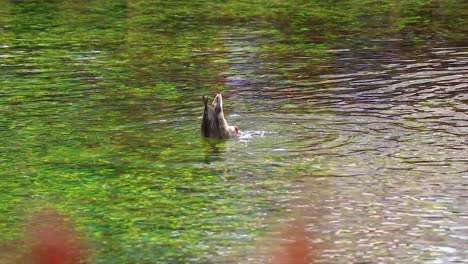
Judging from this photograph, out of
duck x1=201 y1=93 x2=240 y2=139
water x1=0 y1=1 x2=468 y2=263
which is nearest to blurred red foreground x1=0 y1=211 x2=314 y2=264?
water x1=0 y1=1 x2=468 y2=263

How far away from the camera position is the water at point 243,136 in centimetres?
984

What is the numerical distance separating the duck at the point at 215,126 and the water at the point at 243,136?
0.11m

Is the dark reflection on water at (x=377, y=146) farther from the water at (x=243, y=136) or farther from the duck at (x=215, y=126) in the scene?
the duck at (x=215, y=126)

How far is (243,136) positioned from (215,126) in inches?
13.1

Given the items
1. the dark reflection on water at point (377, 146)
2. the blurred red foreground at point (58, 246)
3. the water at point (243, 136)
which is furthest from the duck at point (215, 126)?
the blurred red foreground at point (58, 246)

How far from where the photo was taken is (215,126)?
42.4ft

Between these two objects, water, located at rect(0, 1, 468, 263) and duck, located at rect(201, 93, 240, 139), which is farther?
duck, located at rect(201, 93, 240, 139)

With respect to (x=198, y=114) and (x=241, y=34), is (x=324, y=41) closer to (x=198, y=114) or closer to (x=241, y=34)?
(x=241, y=34)

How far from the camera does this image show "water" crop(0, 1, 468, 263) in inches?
388

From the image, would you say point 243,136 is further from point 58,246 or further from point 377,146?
point 58,246

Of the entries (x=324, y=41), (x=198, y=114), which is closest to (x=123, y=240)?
(x=198, y=114)

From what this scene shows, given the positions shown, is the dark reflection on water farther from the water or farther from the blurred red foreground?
the blurred red foreground

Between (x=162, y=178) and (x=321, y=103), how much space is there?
11.6ft

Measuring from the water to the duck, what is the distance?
114 millimetres
